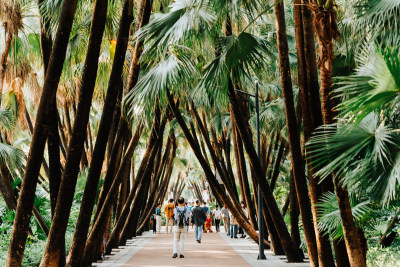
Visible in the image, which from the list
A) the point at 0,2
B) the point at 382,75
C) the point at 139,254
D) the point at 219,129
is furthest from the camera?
the point at 219,129

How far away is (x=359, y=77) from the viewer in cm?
589

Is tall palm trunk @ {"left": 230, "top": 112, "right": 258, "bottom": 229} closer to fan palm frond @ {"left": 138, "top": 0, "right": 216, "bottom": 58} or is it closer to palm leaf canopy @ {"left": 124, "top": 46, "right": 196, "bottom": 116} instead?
palm leaf canopy @ {"left": 124, "top": 46, "right": 196, "bottom": 116}

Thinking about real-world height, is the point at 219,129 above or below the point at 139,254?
above

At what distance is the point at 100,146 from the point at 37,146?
1899 mm

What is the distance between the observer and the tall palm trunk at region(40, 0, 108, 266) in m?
7.81

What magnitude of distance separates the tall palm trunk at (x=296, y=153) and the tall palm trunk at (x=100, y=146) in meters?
3.26

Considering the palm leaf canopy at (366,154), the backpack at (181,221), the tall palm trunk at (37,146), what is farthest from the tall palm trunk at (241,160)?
the palm leaf canopy at (366,154)

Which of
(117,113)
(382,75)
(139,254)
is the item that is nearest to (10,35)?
(117,113)

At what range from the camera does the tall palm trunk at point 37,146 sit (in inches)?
285

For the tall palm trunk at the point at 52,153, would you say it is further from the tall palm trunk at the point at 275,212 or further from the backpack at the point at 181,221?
the backpack at the point at 181,221

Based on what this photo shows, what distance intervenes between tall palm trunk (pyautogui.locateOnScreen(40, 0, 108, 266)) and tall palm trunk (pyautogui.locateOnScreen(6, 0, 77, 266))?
0.59m

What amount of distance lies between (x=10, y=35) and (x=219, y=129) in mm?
12441

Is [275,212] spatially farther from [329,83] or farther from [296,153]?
[329,83]

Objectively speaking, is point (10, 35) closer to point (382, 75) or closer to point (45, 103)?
point (45, 103)
